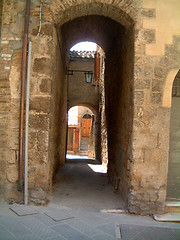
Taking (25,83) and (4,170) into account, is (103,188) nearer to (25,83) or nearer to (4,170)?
(4,170)

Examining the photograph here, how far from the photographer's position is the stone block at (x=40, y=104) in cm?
346

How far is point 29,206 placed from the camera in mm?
3373

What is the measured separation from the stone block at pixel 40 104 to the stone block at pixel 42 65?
→ 0.43m

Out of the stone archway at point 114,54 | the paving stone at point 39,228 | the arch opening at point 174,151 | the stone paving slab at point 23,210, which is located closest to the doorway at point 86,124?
the stone archway at point 114,54

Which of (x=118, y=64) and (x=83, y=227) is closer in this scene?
(x=83, y=227)

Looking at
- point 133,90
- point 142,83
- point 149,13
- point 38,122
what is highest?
point 149,13

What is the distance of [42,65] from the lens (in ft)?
11.4

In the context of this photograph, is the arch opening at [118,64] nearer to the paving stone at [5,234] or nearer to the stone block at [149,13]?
the stone block at [149,13]

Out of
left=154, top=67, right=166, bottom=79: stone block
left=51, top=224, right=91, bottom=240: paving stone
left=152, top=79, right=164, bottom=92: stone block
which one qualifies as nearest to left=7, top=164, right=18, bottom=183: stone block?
left=51, top=224, right=91, bottom=240: paving stone

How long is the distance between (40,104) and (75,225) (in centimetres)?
188

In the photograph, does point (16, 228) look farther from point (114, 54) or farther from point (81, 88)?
point (81, 88)

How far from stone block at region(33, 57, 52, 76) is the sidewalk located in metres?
2.17

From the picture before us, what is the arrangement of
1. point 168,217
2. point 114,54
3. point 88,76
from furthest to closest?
point 88,76 < point 114,54 < point 168,217

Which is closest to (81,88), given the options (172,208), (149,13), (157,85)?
(149,13)
